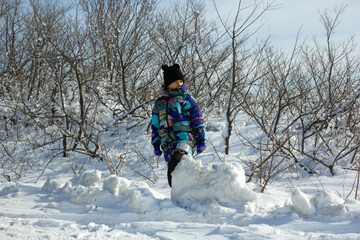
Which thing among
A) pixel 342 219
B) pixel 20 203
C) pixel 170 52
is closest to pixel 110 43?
pixel 170 52

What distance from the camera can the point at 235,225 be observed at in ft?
6.65

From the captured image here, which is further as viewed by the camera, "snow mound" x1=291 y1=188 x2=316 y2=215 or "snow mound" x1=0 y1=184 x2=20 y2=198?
"snow mound" x1=0 y1=184 x2=20 y2=198

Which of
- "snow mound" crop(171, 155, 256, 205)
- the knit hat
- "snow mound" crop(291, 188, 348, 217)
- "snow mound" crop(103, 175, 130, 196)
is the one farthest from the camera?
the knit hat

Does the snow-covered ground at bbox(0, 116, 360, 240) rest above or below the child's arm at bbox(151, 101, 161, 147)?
below

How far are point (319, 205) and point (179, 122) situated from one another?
153cm

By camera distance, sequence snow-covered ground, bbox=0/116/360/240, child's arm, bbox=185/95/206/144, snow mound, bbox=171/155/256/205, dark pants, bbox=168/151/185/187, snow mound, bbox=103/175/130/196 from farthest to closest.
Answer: child's arm, bbox=185/95/206/144 < dark pants, bbox=168/151/185/187 < snow mound, bbox=103/175/130/196 < snow mound, bbox=171/155/256/205 < snow-covered ground, bbox=0/116/360/240

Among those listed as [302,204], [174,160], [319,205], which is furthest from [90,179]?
[319,205]

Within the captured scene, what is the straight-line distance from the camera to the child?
291cm

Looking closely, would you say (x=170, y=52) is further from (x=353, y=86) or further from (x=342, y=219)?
(x=342, y=219)

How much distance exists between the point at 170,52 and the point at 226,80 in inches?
69.6

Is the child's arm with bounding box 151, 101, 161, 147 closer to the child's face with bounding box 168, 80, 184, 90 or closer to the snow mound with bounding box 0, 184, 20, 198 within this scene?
the child's face with bounding box 168, 80, 184, 90

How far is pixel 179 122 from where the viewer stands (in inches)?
116

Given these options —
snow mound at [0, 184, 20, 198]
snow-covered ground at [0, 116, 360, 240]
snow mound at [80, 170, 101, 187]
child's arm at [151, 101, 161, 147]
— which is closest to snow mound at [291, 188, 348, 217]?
snow-covered ground at [0, 116, 360, 240]

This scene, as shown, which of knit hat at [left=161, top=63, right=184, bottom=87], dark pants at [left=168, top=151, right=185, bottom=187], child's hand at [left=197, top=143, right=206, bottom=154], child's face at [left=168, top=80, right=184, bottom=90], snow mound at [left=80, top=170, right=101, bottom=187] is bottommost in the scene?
snow mound at [left=80, top=170, right=101, bottom=187]
